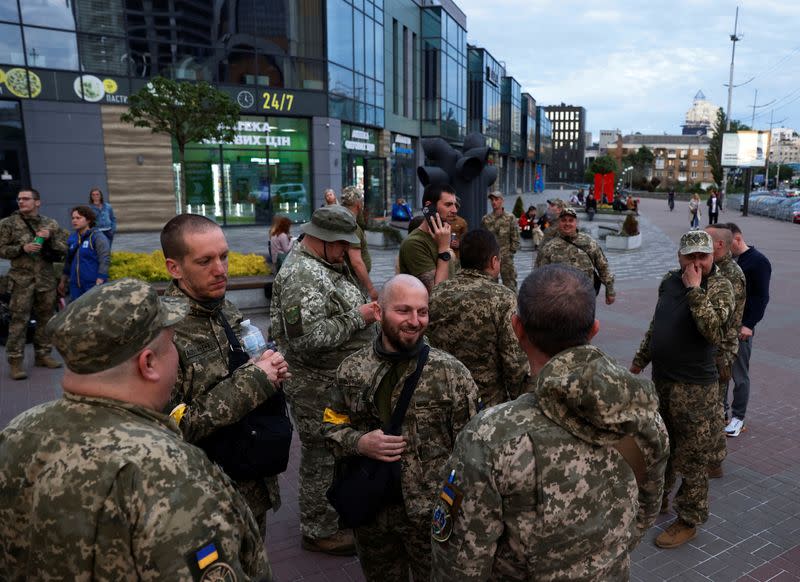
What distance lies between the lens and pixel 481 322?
3.59 metres

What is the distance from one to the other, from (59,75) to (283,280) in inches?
808

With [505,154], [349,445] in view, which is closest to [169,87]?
[349,445]

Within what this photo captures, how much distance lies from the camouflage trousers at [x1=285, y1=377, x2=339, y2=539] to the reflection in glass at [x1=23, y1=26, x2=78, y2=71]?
20.6 metres

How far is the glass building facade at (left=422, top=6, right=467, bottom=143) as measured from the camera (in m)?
35.6

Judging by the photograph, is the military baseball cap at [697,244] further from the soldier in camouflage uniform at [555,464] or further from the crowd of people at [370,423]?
the soldier in camouflage uniform at [555,464]

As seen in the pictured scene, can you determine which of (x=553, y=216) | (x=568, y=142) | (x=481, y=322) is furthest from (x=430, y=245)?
(x=568, y=142)

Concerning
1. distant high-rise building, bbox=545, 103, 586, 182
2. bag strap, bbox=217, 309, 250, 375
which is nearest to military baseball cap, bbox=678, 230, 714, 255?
bag strap, bbox=217, 309, 250, 375

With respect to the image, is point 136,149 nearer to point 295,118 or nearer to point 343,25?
point 295,118

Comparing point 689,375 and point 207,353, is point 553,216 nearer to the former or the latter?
point 689,375

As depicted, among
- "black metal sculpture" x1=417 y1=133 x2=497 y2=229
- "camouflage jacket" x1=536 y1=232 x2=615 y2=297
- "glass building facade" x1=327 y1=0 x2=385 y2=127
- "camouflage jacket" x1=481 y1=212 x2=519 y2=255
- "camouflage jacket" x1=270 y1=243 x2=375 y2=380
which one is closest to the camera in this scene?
"camouflage jacket" x1=270 y1=243 x2=375 y2=380

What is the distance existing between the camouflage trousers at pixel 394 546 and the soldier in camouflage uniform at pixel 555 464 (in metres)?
0.69

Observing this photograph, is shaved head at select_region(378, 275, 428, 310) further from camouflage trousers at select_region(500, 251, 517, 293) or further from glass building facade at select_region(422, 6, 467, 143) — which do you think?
glass building facade at select_region(422, 6, 467, 143)

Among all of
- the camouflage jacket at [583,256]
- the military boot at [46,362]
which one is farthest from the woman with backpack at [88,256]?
the camouflage jacket at [583,256]

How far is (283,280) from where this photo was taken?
3457 mm
